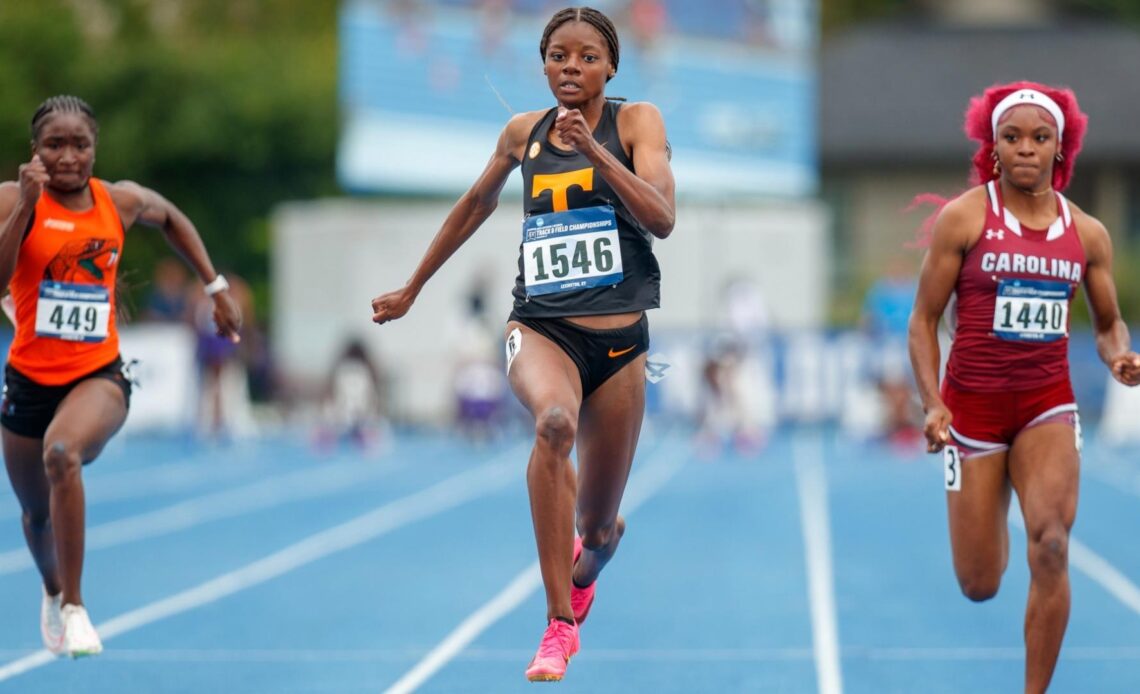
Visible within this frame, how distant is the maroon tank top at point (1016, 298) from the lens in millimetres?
6086

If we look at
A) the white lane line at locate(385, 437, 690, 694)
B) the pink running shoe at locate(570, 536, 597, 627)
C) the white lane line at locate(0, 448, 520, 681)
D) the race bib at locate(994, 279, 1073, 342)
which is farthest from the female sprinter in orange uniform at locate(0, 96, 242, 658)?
the race bib at locate(994, 279, 1073, 342)

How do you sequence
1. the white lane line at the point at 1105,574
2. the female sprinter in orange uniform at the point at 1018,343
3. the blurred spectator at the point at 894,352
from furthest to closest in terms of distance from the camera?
the blurred spectator at the point at 894,352 → the white lane line at the point at 1105,574 → the female sprinter in orange uniform at the point at 1018,343

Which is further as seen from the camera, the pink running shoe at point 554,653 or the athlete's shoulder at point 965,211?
the athlete's shoulder at point 965,211

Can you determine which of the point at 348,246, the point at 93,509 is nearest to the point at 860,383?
the point at 348,246

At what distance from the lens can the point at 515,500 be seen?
15430 mm

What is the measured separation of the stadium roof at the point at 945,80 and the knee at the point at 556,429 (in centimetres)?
3697

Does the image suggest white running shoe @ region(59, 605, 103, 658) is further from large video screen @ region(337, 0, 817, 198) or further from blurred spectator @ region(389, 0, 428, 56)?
blurred spectator @ region(389, 0, 428, 56)

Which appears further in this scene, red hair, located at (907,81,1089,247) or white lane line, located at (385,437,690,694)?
white lane line, located at (385,437,690,694)

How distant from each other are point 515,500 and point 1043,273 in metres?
9.72

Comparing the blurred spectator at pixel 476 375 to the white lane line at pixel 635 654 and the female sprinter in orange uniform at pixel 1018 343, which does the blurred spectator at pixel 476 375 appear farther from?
the female sprinter in orange uniform at pixel 1018 343

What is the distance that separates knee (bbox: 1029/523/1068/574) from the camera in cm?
589

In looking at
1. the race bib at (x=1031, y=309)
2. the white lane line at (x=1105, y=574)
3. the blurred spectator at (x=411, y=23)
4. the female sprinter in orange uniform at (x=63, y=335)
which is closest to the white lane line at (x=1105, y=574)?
the white lane line at (x=1105, y=574)

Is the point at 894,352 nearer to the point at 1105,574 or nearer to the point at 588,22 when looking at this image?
the point at 1105,574

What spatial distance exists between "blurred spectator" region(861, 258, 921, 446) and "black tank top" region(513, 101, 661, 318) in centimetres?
1384
